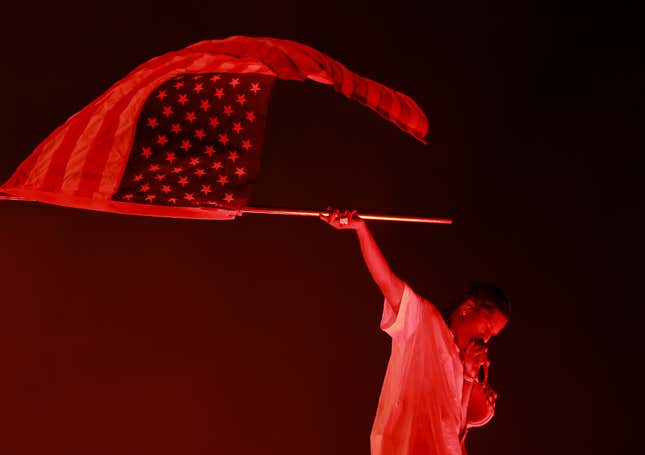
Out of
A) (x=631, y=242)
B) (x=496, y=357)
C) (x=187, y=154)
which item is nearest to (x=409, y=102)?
(x=187, y=154)

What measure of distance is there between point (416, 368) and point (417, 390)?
0.23ft

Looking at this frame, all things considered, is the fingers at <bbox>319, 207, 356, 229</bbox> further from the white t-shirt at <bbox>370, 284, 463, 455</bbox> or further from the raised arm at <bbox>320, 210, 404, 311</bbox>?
the white t-shirt at <bbox>370, 284, 463, 455</bbox>

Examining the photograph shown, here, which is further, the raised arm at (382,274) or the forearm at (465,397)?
the forearm at (465,397)

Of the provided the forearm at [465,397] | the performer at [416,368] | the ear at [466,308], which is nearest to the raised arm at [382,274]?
the performer at [416,368]

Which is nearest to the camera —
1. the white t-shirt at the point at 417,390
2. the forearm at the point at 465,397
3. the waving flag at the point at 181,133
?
the white t-shirt at the point at 417,390

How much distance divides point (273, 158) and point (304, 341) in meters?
0.88

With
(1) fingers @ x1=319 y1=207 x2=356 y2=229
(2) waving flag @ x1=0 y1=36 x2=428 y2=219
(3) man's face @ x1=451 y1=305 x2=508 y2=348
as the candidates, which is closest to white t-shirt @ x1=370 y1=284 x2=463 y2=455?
(3) man's face @ x1=451 y1=305 x2=508 y2=348

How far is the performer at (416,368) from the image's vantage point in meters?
2.14

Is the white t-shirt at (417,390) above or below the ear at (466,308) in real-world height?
below

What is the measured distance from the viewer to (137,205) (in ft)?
8.00

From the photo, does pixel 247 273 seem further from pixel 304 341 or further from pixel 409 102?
pixel 409 102

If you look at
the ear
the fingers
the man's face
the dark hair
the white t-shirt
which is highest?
the fingers

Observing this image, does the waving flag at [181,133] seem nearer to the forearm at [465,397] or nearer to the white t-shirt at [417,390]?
the white t-shirt at [417,390]

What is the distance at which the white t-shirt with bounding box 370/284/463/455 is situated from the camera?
2135 mm
